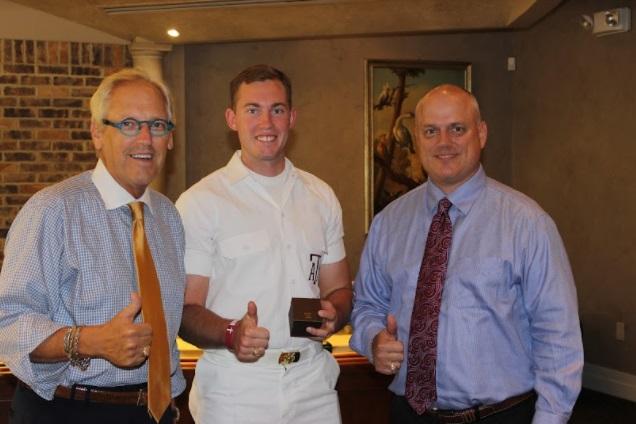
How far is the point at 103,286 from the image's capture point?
2.34 metres

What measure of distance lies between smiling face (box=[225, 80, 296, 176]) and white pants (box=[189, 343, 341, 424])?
66 cm

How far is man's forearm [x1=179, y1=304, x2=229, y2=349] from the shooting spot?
2.69m

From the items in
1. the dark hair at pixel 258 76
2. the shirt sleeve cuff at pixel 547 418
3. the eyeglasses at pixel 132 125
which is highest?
the dark hair at pixel 258 76

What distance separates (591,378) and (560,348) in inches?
203

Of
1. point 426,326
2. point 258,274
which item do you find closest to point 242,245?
point 258,274

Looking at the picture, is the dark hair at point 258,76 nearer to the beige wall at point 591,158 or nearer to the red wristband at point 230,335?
the red wristband at point 230,335

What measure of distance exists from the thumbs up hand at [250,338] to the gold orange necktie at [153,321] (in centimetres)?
22

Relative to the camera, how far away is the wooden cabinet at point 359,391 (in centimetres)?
404

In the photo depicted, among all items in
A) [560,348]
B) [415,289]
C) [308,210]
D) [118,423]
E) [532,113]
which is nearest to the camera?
[118,423]

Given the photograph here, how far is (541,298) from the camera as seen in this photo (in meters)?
2.61

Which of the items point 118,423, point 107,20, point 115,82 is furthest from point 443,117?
point 107,20

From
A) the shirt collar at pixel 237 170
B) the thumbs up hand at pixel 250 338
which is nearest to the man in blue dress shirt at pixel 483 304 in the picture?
the thumbs up hand at pixel 250 338

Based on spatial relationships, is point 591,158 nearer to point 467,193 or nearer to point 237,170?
point 467,193

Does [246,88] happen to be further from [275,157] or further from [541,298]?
[541,298]
